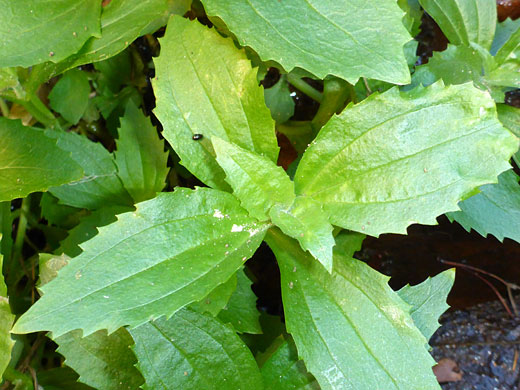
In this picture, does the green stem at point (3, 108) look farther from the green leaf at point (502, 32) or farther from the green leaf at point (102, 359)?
the green leaf at point (502, 32)

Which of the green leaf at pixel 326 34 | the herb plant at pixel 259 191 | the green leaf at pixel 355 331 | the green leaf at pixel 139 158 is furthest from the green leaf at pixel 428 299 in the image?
the green leaf at pixel 139 158

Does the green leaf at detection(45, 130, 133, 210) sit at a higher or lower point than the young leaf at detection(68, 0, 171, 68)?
lower

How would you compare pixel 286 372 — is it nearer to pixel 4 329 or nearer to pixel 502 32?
pixel 4 329

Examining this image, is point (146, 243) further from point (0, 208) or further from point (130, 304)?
point (0, 208)

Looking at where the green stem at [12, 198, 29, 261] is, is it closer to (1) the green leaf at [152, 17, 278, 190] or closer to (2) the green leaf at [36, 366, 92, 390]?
(2) the green leaf at [36, 366, 92, 390]

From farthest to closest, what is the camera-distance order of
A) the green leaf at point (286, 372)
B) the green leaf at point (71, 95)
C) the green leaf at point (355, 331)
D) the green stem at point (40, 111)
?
1. the green leaf at point (71, 95)
2. the green stem at point (40, 111)
3. the green leaf at point (286, 372)
4. the green leaf at point (355, 331)

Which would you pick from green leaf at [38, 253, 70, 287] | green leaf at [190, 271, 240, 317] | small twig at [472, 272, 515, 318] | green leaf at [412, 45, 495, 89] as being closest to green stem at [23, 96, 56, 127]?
green leaf at [38, 253, 70, 287]
